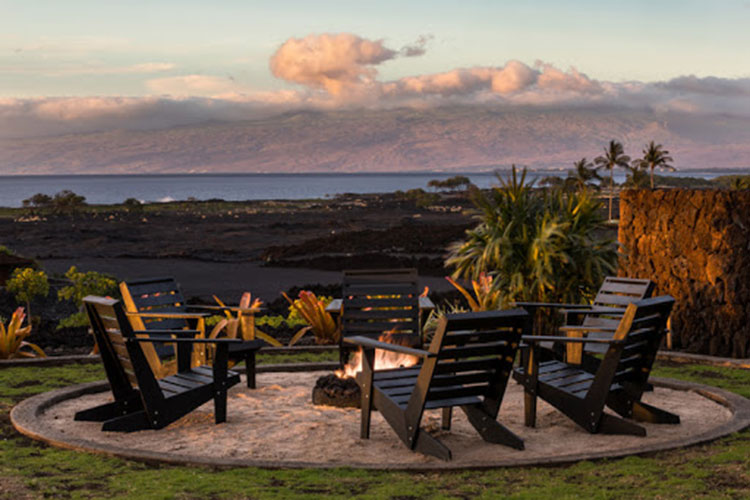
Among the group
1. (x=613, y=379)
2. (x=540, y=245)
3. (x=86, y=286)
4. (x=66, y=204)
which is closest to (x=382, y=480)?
(x=613, y=379)

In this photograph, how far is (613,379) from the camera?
618 cm

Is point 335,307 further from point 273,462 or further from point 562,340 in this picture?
point 273,462

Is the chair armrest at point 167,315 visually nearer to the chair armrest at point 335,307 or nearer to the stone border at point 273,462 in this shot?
the stone border at point 273,462

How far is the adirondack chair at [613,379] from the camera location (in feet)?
20.0

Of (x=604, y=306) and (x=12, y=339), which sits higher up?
(x=604, y=306)

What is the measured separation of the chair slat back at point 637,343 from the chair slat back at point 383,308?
265 cm

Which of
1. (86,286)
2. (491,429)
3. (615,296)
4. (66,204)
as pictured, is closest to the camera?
(491,429)

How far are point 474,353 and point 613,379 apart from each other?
114cm

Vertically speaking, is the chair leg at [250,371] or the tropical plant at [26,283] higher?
the tropical plant at [26,283]

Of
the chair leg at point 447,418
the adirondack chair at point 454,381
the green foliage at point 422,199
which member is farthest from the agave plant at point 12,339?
the green foliage at point 422,199

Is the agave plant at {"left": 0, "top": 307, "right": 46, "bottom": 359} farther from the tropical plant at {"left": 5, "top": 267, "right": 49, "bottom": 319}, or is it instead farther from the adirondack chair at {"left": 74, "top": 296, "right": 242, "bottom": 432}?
the adirondack chair at {"left": 74, "top": 296, "right": 242, "bottom": 432}

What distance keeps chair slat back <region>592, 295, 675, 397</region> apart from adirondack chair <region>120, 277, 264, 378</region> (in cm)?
327

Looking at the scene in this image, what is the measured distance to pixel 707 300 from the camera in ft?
33.6

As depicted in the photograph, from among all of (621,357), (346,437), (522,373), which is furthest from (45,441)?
(621,357)
